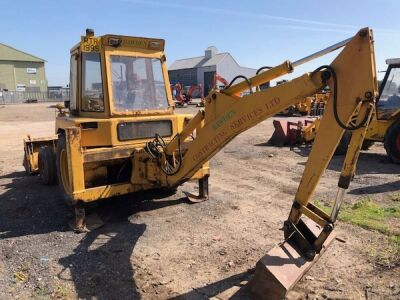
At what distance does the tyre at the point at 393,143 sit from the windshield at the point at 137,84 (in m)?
5.61

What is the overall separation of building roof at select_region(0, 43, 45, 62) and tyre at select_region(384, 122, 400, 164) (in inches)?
2245

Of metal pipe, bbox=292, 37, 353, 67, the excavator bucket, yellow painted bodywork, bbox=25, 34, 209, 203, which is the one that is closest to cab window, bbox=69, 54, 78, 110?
yellow painted bodywork, bbox=25, 34, 209, 203

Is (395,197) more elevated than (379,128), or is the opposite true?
(379,128)

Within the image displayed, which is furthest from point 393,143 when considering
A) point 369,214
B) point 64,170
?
point 64,170

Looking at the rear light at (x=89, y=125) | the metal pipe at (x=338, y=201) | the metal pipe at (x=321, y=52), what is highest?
the metal pipe at (x=321, y=52)

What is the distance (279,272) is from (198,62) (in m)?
56.6

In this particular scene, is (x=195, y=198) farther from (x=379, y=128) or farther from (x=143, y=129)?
(x=379, y=128)

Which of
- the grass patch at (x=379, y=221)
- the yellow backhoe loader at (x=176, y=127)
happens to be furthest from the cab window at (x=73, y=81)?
the grass patch at (x=379, y=221)

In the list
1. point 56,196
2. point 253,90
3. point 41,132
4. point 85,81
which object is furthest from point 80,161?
point 41,132

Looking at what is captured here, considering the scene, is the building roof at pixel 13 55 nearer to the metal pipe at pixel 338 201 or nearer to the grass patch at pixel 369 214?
the grass patch at pixel 369 214

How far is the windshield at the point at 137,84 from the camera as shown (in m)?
5.73

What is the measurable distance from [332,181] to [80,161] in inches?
187

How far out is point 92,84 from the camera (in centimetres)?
589

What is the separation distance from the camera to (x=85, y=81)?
19.6ft
